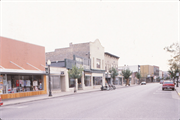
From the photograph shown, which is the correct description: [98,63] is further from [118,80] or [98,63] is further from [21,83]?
[21,83]

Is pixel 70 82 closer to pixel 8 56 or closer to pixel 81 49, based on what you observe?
pixel 81 49

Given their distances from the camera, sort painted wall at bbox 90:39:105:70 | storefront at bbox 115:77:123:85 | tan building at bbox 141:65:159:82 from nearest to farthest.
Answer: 1. painted wall at bbox 90:39:105:70
2. storefront at bbox 115:77:123:85
3. tan building at bbox 141:65:159:82

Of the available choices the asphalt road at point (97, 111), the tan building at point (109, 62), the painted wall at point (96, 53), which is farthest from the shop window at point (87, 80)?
the asphalt road at point (97, 111)

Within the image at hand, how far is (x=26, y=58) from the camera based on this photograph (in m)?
20.1

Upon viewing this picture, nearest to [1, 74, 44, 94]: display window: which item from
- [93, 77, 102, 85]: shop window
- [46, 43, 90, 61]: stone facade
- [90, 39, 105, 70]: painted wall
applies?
[46, 43, 90, 61]: stone facade

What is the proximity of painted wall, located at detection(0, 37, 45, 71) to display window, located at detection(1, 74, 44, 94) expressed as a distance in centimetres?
115

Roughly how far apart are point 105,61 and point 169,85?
875 inches

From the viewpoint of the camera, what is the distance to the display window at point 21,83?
57.4 feet

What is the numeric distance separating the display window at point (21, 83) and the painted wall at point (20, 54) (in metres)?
1.15

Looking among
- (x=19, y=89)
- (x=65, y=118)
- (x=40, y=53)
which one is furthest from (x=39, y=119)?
(x=40, y=53)

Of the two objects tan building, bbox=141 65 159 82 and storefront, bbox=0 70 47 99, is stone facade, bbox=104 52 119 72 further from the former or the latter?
tan building, bbox=141 65 159 82

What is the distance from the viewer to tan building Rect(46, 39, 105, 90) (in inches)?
1350

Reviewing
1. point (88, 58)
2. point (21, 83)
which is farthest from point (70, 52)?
point (21, 83)

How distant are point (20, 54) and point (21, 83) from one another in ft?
11.0
